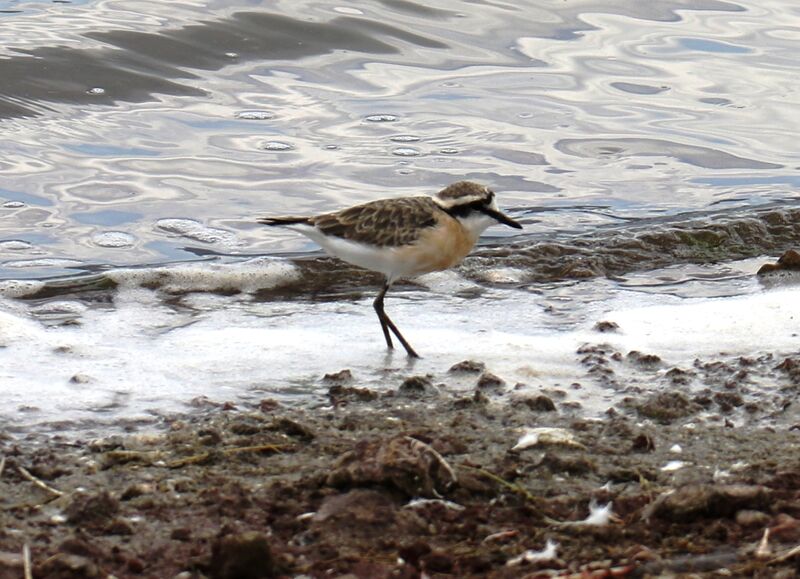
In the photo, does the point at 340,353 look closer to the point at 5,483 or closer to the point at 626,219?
the point at 5,483

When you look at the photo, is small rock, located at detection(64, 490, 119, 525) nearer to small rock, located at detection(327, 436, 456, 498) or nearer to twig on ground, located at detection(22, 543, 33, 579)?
twig on ground, located at detection(22, 543, 33, 579)

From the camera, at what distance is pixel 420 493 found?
399 cm

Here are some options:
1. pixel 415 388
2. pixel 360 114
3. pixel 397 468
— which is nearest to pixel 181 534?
pixel 397 468

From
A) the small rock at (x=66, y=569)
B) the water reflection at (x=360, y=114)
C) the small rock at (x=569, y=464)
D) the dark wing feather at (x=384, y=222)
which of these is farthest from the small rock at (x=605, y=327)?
the small rock at (x=66, y=569)

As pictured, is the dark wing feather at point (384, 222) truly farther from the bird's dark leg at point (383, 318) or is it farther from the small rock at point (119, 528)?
the small rock at point (119, 528)

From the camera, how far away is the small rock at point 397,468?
13.0ft

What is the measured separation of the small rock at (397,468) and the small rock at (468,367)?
5.39ft

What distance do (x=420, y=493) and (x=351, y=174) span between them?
6.03 m

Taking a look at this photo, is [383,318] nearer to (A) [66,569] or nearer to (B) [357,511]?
(B) [357,511]

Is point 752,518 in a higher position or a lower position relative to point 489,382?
higher

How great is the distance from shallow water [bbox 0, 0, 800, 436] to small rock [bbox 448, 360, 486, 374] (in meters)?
0.12

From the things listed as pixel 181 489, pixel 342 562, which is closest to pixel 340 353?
pixel 181 489

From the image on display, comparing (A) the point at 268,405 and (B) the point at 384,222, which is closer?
(A) the point at 268,405

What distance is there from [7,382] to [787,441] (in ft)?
10.5
